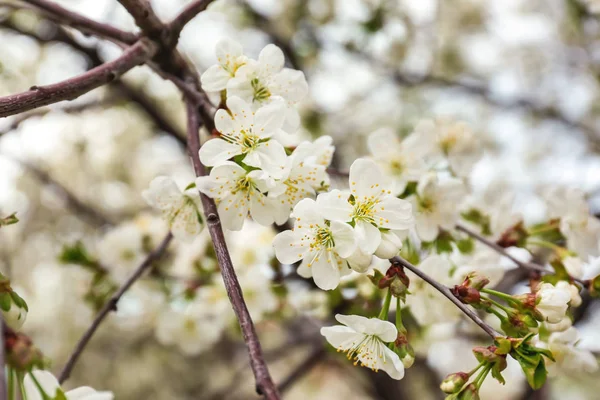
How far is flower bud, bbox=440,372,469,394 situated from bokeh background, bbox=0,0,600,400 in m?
1.03

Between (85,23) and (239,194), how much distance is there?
0.39 metres

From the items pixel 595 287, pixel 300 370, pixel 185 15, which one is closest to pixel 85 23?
pixel 185 15

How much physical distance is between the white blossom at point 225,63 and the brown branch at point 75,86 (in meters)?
0.11

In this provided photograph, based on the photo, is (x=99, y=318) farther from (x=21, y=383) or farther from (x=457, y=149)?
(x=457, y=149)

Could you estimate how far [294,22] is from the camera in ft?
7.84

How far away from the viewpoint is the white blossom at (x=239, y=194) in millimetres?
763

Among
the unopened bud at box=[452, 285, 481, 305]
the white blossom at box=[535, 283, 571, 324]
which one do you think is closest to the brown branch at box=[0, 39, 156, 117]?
the unopened bud at box=[452, 285, 481, 305]

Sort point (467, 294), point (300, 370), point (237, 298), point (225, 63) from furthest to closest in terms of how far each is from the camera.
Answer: point (300, 370) < point (225, 63) < point (467, 294) < point (237, 298)

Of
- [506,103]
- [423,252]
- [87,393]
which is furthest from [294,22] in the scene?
[87,393]

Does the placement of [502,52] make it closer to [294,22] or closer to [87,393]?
[294,22]

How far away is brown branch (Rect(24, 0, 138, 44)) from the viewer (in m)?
0.89

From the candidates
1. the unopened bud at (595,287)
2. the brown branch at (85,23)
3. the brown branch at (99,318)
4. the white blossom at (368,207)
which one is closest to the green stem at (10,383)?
the brown branch at (99,318)

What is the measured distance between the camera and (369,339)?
2.54 ft

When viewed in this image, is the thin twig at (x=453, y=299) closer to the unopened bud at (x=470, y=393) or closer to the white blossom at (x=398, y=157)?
the unopened bud at (x=470, y=393)
